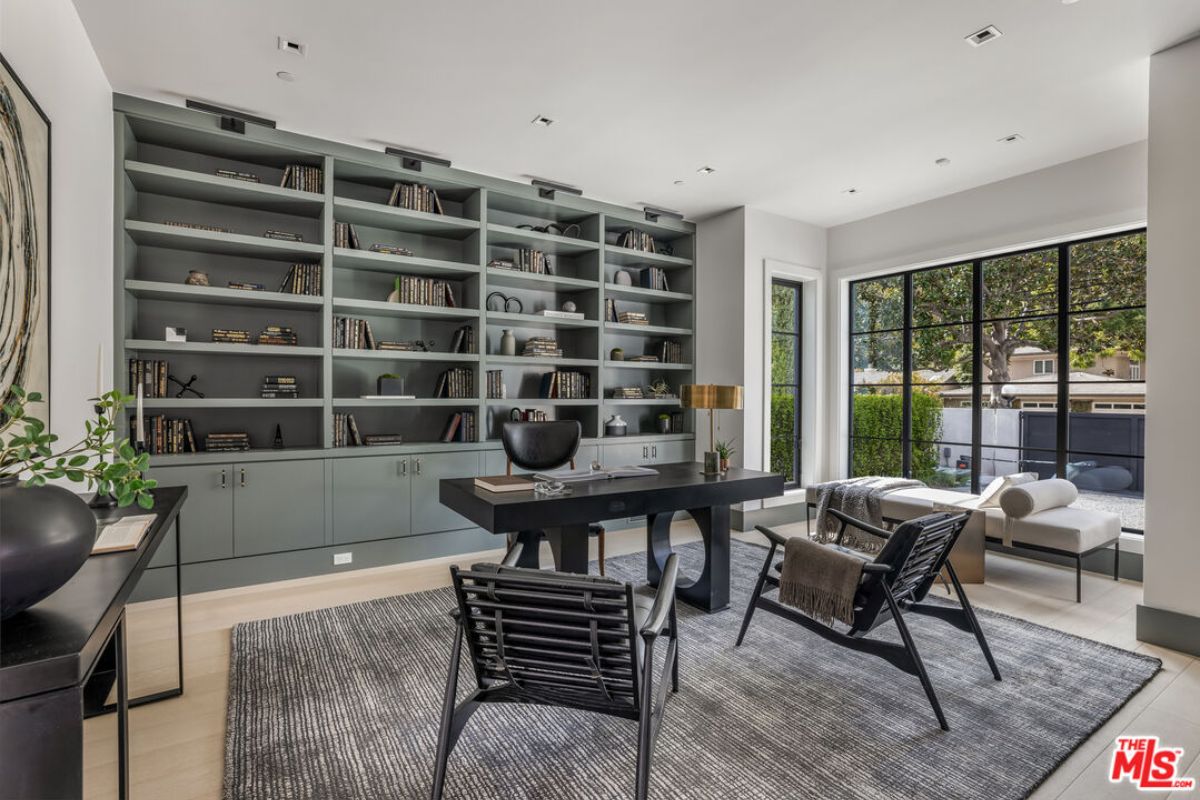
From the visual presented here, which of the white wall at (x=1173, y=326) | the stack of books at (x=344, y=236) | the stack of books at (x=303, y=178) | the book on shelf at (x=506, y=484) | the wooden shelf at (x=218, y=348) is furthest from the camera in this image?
the stack of books at (x=344, y=236)

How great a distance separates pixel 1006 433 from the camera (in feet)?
15.5

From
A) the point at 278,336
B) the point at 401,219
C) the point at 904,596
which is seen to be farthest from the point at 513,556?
the point at 401,219

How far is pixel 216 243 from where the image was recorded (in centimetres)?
362

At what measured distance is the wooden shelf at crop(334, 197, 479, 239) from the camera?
4002 mm

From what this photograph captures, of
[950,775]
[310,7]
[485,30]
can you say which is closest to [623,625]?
[950,775]

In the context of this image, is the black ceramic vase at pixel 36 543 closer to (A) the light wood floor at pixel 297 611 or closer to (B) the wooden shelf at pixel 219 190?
(A) the light wood floor at pixel 297 611

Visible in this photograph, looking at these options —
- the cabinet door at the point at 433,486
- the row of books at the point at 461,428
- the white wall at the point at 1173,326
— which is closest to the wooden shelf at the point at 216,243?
the row of books at the point at 461,428

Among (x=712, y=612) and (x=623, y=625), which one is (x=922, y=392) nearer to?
(x=712, y=612)

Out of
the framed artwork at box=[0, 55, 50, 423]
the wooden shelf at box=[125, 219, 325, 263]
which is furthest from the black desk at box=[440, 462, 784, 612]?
the wooden shelf at box=[125, 219, 325, 263]

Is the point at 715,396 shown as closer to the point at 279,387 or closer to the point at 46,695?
the point at 279,387

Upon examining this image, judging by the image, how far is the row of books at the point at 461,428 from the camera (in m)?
4.50

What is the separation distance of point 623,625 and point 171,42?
3385 mm

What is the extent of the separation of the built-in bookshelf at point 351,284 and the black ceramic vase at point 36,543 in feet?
9.15

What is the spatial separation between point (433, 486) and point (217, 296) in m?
1.84
